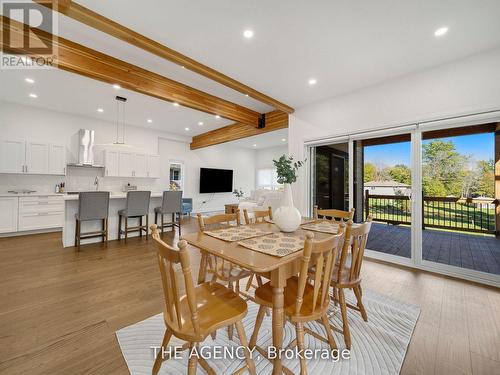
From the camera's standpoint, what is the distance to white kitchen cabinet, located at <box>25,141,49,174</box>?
474 cm

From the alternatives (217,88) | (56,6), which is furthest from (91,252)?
(217,88)

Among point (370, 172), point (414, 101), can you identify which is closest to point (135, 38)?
point (414, 101)

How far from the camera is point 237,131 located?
5.89 metres

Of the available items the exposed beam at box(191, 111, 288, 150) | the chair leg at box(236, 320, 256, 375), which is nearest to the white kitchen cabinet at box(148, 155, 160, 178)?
the exposed beam at box(191, 111, 288, 150)

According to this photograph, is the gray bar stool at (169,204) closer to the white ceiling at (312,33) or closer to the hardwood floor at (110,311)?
the hardwood floor at (110,311)

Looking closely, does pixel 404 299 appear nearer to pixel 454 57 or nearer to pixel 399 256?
pixel 399 256

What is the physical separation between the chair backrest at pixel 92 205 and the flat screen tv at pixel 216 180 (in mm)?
4641

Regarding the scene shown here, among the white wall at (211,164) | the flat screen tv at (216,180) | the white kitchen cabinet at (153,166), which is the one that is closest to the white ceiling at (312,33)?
the white kitchen cabinet at (153,166)

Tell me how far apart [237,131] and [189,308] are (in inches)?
208

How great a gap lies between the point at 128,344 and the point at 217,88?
3748 mm

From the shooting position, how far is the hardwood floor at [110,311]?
144 cm

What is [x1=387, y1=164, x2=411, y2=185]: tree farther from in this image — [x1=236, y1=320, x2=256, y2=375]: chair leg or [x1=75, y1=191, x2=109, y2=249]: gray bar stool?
[x1=75, y1=191, x2=109, y2=249]: gray bar stool

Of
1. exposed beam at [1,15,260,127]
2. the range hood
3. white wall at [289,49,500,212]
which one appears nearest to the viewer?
exposed beam at [1,15,260,127]

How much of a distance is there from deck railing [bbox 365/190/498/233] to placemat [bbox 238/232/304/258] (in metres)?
2.63
